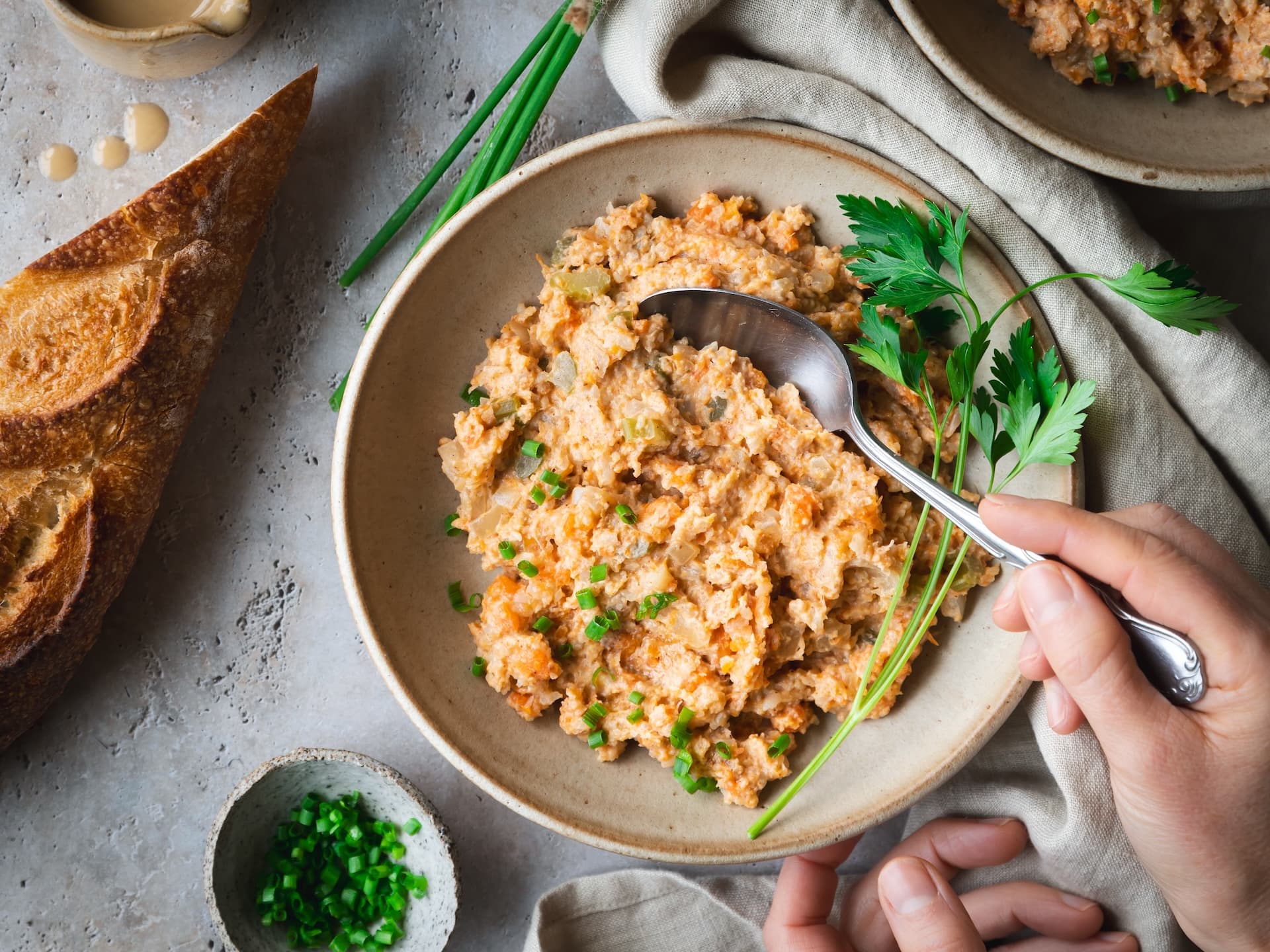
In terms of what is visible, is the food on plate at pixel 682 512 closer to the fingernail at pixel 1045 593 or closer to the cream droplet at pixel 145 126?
the fingernail at pixel 1045 593

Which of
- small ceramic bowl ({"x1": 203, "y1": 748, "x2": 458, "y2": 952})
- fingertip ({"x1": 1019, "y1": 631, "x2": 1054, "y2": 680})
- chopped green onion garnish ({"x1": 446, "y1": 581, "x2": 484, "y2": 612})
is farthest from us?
small ceramic bowl ({"x1": 203, "y1": 748, "x2": 458, "y2": 952})

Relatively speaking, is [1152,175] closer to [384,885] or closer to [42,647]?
[384,885]

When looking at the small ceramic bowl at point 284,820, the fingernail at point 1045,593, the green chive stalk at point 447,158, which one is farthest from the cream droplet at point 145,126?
the fingernail at point 1045,593

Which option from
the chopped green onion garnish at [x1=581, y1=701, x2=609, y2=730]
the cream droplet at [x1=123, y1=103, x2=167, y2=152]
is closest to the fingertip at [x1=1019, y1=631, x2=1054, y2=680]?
the chopped green onion garnish at [x1=581, y1=701, x2=609, y2=730]

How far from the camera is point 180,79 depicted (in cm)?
311

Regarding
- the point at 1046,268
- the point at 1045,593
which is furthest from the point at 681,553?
the point at 1046,268

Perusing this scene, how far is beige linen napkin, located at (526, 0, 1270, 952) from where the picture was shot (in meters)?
2.62

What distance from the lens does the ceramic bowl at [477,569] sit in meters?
2.59

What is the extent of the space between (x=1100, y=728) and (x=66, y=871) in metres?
2.96

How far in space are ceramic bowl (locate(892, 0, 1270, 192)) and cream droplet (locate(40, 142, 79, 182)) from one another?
2487mm

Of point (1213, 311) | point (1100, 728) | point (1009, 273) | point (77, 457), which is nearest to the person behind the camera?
point (1100, 728)

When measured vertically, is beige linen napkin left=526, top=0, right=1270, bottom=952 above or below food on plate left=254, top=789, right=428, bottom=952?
above

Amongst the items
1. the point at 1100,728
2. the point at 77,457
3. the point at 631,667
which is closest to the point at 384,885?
the point at 631,667

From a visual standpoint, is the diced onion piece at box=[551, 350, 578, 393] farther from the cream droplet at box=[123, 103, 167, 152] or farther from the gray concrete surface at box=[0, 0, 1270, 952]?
the cream droplet at box=[123, 103, 167, 152]
